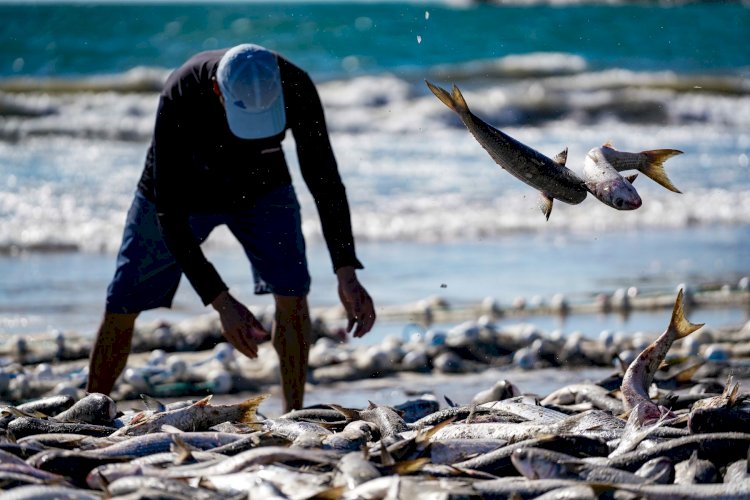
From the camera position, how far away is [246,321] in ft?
16.3

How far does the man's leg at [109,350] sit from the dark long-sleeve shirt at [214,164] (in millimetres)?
672

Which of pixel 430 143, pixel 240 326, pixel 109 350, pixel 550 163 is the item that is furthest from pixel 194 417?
pixel 430 143

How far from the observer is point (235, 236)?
5.55 m

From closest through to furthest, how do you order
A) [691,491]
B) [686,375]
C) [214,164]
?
[691,491] → [214,164] → [686,375]

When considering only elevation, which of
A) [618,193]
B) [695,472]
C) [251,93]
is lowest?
[695,472]

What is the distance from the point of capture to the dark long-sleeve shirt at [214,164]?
514cm

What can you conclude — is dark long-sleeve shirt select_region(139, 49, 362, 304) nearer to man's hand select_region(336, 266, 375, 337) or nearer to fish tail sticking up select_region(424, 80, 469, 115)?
man's hand select_region(336, 266, 375, 337)

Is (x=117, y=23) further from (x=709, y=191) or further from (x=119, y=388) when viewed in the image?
(x=119, y=388)

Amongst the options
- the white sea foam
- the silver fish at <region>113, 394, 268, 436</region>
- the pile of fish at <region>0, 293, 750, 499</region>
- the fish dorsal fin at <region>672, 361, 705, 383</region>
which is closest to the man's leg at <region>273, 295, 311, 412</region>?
the pile of fish at <region>0, 293, 750, 499</region>

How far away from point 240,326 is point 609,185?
178cm

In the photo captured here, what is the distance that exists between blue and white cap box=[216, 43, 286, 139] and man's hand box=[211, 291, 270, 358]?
762 mm

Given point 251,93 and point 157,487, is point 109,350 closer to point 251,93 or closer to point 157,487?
point 251,93

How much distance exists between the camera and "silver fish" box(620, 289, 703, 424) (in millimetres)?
4887

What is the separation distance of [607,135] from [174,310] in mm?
14879
